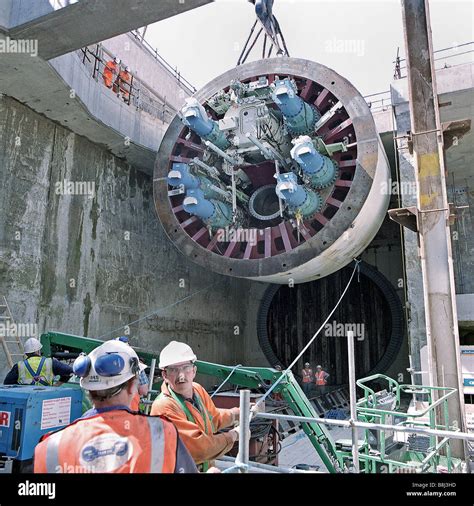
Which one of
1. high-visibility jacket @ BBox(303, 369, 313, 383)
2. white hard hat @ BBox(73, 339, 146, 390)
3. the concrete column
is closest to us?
white hard hat @ BBox(73, 339, 146, 390)

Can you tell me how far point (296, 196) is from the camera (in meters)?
7.15

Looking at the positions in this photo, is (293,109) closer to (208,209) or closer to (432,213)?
(208,209)

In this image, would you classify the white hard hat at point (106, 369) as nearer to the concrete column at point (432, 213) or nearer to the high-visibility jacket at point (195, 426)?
the high-visibility jacket at point (195, 426)

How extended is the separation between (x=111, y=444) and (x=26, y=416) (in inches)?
86.2

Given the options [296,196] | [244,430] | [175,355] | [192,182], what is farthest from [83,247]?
[244,430]

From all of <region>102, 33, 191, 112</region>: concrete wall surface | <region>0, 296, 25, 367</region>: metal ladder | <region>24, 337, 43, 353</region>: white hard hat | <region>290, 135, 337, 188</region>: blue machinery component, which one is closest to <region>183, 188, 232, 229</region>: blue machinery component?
<region>290, 135, 337, 188</region>: blue machinery component

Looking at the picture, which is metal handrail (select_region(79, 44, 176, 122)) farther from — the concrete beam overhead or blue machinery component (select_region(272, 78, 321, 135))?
blue machinery component (select_region(272, 78, 321, 135))

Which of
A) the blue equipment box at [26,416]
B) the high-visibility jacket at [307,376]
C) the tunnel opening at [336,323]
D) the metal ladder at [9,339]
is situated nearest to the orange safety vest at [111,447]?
the blue equipment box at [26,416]

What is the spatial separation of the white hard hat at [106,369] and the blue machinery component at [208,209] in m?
5.77

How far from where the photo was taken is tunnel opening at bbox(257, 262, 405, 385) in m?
11.7

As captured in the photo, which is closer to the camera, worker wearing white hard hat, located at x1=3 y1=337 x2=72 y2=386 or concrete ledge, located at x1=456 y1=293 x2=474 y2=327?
worker wearing white hard hat, located at x1=3 y1=337 x2=72 y2=386

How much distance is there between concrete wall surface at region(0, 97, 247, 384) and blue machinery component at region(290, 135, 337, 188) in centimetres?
389

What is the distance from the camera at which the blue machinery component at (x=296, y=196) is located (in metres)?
7.02

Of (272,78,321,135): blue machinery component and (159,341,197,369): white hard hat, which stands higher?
(272,78,321,135): blue machinery component
